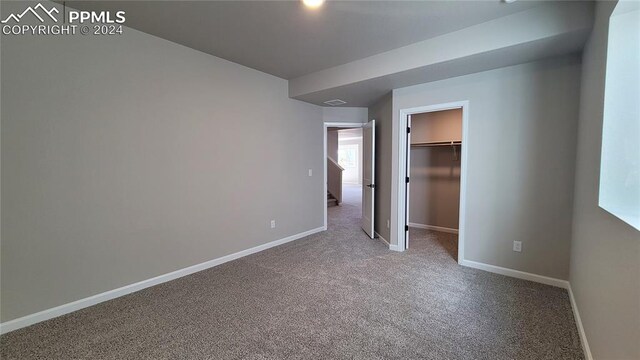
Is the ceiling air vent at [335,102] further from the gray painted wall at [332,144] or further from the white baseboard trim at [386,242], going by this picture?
the gray painted wall at [332,144]

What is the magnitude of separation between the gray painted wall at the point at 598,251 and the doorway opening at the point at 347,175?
248cm

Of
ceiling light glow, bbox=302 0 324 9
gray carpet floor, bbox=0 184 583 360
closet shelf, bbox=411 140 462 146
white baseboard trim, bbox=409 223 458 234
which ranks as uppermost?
ceiling light glow, bbox=302 0 324 9

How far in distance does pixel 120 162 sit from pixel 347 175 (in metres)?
12.5

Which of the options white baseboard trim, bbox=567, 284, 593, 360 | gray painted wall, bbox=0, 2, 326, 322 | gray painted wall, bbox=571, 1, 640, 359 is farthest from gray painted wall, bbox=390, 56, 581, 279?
gray painted wall, bbox=0, 2, 326, 322

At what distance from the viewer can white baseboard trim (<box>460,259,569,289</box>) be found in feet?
8.40

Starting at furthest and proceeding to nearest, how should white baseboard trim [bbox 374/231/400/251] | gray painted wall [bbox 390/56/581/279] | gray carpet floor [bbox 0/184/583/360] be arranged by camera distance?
white baseboard trim [bbox 374/231/400/251] < gray painted wall [bbox 390/56/581/279] < gray carpet floor [bbox 0/184/583/360]

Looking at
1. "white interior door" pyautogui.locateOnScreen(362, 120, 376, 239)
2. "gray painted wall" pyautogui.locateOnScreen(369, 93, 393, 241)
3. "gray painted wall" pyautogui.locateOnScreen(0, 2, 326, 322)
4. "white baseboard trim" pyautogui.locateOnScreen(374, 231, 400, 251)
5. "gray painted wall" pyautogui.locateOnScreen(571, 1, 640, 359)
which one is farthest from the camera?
"white interior door" pyautogui.locateOnScreen(362, 120, 376, 239)

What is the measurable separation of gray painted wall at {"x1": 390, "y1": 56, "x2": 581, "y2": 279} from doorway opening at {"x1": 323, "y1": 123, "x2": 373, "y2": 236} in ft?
5.15

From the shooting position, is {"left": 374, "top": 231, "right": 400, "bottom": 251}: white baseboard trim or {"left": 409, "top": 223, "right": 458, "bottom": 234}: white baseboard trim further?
{"left": 409, "top": 223, "right": 458, "bottom": 234}: white baseboard trim

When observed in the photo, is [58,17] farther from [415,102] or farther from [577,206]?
[577,206]

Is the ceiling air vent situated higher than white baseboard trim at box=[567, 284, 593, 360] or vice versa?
the ceiling air vent

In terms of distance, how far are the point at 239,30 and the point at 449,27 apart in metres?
2.00

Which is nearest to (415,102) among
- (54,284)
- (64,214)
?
(64,214)

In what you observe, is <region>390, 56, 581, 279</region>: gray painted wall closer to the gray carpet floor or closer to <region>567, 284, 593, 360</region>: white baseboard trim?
the gray carpet floor
